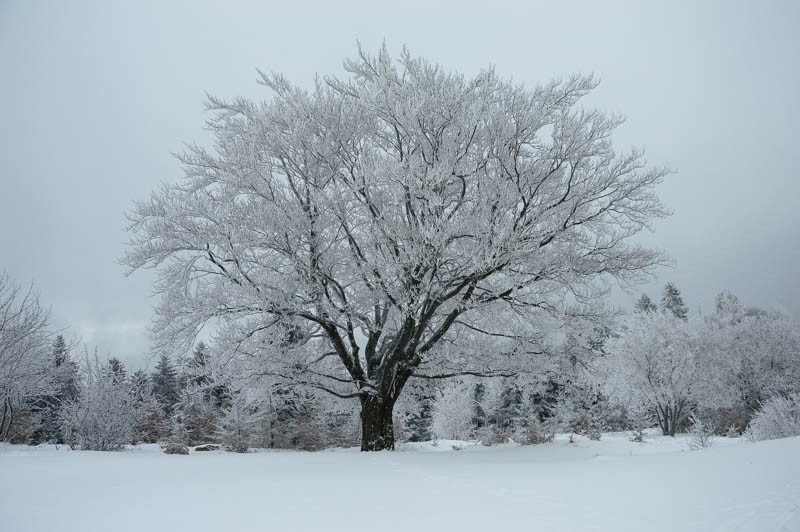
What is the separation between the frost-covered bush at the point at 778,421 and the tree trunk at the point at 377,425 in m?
8.44

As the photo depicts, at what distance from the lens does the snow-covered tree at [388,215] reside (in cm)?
779

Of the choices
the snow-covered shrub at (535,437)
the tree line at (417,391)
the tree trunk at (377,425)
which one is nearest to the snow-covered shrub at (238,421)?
the tree line at (417,391)

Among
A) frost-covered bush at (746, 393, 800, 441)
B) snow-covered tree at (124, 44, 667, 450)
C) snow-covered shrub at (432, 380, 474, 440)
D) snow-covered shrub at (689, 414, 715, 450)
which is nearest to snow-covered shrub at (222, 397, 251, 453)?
snow-covered tree at (124, 44, 667, 450)

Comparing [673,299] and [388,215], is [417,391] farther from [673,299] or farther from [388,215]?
[673,299]

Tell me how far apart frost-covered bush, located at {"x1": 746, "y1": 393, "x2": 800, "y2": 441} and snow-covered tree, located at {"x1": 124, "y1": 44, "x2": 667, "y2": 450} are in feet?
14.9

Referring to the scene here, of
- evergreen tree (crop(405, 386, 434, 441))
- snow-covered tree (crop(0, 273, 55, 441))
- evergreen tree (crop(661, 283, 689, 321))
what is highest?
evergreen tree (crop(661, 283, 689, 321))

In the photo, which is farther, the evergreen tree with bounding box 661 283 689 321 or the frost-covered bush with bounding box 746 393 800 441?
the evergreen tree with bounding box 661 283 689 321

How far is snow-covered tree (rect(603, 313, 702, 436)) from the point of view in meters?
23.5

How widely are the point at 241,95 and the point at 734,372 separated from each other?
31.0 meters

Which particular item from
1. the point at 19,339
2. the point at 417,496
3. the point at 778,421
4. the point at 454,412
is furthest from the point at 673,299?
the point at 19,339

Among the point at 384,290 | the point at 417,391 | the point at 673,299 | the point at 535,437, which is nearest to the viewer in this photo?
the point at 384,290

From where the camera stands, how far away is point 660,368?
24.0 meters

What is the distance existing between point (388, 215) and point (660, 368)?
74.1ft

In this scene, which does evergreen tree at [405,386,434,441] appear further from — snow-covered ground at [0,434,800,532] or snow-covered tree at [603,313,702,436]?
snow-covered tree at [603,313,702,436]
